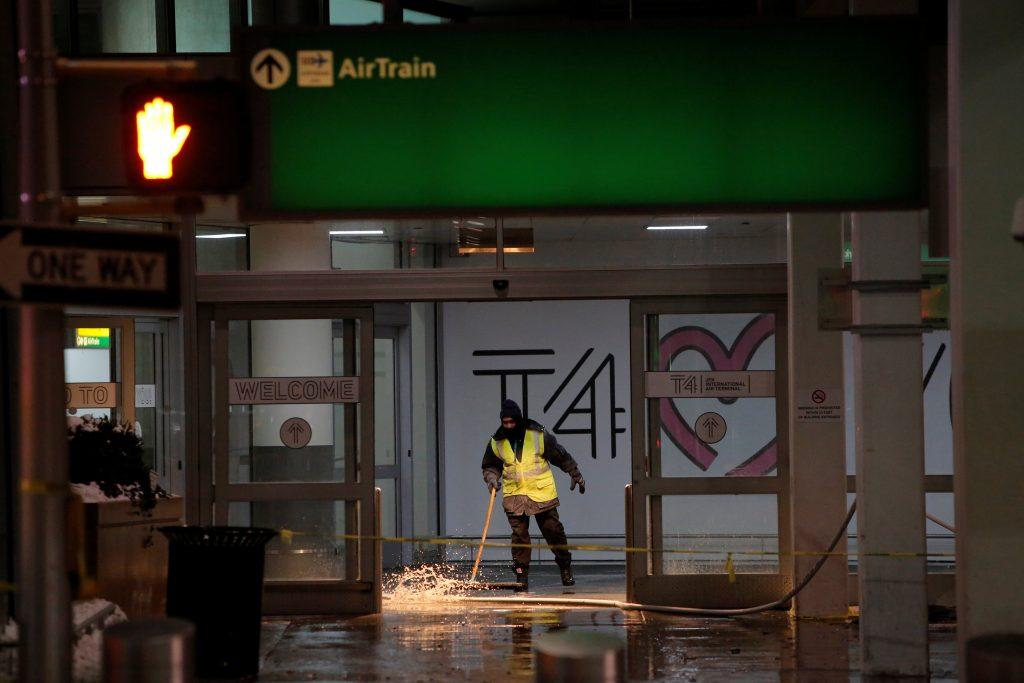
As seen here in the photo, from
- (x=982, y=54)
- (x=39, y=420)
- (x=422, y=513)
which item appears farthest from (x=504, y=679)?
(x=422, y=513)

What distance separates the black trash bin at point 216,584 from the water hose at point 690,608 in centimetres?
314

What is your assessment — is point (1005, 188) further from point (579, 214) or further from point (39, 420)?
point (39, 420)

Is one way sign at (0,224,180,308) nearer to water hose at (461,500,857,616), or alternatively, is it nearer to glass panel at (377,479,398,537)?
water hose at (461,500,857,616)

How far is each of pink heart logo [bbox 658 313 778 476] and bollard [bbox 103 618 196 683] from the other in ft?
18.4

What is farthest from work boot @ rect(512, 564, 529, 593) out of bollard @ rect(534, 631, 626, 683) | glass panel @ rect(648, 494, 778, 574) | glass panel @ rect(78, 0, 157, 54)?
bollard @ rect(534, 631, 626, 683)

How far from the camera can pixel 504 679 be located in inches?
291

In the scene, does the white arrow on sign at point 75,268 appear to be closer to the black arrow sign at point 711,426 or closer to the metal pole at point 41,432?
the metal pole at point 41,432

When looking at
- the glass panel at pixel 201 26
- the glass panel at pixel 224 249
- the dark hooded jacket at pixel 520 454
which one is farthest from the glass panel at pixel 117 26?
the dark hooded jacket at pixel 520 454

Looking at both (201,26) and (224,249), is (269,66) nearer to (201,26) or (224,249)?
(224,249)

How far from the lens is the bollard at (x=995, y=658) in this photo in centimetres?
548

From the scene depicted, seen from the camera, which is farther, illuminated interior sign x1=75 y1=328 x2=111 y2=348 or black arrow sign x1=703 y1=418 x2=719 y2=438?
illuminated interior sign x1=75 y1=328 x2=111 y2=348

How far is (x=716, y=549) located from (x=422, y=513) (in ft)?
13.8

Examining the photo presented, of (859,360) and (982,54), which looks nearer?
(982,54)

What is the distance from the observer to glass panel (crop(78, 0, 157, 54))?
9.44 metres
